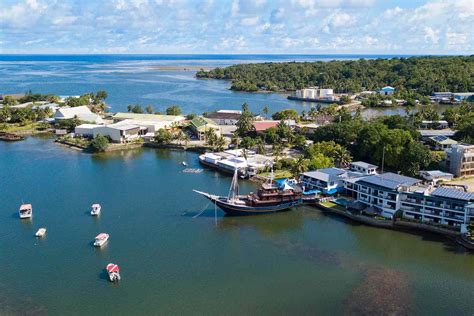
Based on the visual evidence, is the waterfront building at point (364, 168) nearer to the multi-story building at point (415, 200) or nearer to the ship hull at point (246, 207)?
the multi-story building at point (415, 200)

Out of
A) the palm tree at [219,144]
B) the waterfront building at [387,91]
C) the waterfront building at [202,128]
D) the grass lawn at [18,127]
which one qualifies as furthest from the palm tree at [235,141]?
the waterfront building at [387,91]

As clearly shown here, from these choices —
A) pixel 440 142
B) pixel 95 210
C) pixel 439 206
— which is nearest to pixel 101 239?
pixel 95 210

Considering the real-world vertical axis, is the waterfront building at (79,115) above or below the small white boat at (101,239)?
above

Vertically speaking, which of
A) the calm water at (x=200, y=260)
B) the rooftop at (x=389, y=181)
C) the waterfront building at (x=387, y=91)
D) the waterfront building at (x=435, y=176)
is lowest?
the calm water at (x=200, y=260)

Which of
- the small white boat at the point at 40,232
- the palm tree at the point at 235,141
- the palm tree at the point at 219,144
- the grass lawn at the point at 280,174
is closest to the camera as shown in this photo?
the small white boat at the point at 40,232

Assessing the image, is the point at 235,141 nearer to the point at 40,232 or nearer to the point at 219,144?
the point at 219,144

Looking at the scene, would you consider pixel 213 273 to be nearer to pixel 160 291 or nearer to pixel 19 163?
pixel 160 291

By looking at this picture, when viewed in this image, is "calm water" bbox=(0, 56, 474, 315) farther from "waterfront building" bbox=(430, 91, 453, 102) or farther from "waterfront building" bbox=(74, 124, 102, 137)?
"waterfront building" bbox=(430, 91, 453, 102)
